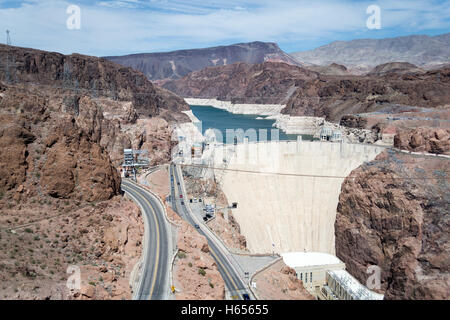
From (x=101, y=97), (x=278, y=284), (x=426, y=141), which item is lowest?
(x=278, y=284)

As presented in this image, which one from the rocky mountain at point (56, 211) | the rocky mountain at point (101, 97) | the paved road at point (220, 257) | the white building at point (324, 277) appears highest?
the rocky mountain at point (101, 97)

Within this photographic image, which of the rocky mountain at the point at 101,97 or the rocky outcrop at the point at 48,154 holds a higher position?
the rocky mountain at the point at 101,97

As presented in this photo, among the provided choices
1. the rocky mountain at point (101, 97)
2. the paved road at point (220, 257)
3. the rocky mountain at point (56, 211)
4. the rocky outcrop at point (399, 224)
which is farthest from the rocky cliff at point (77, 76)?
the rocky outcrop at point (399, 224)

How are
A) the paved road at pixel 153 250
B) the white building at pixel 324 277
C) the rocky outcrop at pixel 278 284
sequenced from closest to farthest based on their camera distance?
the paved road at pixel 153 250
the rocky outcrop at pixel 278 284
the white building at pixel 324 277

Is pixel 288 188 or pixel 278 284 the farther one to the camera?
pixel 288 188

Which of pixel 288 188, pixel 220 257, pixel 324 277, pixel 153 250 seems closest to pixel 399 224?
pixel 324 277

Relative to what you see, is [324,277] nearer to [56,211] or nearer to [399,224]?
[399,224]

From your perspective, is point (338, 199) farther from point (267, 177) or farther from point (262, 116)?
point (262, 116)

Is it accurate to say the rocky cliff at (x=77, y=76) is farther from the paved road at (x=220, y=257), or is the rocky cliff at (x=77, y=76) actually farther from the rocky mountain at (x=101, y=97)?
the paved road at (x=220, y=257)
